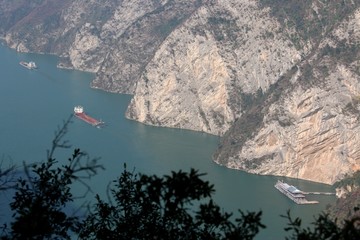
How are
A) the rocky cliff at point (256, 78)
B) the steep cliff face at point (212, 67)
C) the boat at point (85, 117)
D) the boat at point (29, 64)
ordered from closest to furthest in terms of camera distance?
the rocky cliff at point (256, 78)
the boat at point (85, 117)
the steep cliff face at point (212, 67)
the boat at point (29, 64)

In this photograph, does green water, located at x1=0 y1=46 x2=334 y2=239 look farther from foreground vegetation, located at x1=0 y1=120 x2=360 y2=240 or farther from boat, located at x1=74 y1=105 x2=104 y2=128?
foreground vegetation, located at x1=0 y1=120 x2=360 y2=240

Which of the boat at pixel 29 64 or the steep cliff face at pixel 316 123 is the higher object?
the boat at pixel 29 64

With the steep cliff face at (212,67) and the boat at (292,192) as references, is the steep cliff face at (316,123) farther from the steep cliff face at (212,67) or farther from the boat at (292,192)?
the steep cliff face at (212,67)

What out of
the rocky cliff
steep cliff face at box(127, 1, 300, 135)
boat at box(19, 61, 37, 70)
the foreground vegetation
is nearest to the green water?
the rocky cliff

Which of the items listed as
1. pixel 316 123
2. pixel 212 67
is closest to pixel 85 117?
pixel 212 67

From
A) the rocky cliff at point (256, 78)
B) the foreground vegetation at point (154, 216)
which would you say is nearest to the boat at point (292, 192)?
the rocky cliff at point (256, 78)

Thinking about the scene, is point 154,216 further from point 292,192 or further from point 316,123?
point 316,123
